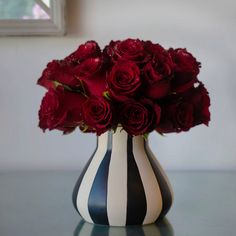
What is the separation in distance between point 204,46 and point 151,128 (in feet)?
1.76

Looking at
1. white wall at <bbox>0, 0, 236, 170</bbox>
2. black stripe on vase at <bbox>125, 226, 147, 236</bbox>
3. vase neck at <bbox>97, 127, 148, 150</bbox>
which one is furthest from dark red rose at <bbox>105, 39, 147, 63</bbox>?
white wall at <bbox>0, 0, 236, 170</bbox>

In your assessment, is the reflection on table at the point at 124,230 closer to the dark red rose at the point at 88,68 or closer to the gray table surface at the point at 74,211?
the gray table surface at the point at 74,211

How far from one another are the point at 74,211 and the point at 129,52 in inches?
12.5

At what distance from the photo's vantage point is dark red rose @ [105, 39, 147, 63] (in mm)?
729

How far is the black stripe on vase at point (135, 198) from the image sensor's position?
0.76 meters

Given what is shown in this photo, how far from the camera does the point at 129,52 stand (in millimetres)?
736

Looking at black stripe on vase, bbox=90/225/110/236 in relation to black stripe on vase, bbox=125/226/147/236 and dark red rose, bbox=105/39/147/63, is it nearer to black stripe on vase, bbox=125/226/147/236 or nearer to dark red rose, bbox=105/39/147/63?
black stripe on vase, bbox=125/226/147/236

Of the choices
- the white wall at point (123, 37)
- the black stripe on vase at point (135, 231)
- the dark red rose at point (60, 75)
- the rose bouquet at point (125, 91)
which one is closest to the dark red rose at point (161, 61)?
the rose bouquet at point (125, 91)

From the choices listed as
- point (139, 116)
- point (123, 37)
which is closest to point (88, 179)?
point (139, 116)

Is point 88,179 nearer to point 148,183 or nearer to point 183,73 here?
point 148,183

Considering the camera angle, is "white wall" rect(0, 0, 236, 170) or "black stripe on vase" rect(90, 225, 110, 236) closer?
"black stripe on vase" rect(90, 225, 110, 236)

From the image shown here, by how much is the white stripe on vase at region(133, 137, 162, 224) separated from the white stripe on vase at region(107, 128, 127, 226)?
0.02 m

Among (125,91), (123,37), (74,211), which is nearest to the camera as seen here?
(125,91)

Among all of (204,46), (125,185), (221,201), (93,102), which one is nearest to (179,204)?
(221,201)
